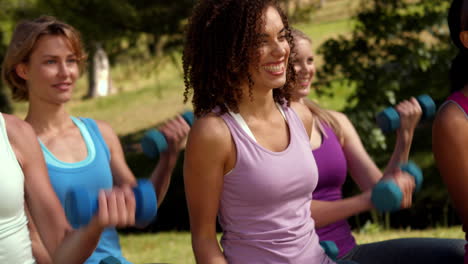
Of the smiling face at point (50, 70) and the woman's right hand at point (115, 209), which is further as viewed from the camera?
the smiling face at point (50, 70)

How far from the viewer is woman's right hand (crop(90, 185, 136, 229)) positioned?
5.46 ft

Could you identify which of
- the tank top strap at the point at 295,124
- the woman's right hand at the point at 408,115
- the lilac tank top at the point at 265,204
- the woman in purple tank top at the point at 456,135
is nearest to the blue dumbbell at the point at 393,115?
the woman's right hand at the point at 408,115

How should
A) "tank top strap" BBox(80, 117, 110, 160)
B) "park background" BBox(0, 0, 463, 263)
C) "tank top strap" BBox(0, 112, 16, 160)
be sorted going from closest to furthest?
"tank top strap" BBox(0, 112, 16, 160), "tank top strap" BBox(80, 117, 110, 160), "park background" BBox(0, 0, 463, 263)

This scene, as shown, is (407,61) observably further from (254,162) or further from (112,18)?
(254,162)

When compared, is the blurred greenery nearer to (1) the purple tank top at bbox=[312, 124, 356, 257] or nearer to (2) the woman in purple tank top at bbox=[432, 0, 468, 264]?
(1) the purple tank top at bbox=[312, 124, 356, 257]

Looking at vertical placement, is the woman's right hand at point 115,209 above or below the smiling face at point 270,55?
below

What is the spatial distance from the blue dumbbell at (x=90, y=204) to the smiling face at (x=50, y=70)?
141 cm

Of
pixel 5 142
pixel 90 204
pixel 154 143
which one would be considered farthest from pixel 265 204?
pixel 5 142

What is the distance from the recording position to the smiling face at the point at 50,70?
2988mm

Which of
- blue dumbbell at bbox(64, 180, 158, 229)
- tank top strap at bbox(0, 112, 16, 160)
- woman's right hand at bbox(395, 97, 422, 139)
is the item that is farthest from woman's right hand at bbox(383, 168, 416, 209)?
tank top strap at bbox(0, 112, 16, 160)

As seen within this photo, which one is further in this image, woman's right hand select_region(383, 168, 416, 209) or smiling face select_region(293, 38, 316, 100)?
smiling face select_region(293, 38, 316, 100)

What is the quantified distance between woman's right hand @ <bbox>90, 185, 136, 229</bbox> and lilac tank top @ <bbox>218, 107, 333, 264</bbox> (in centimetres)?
63

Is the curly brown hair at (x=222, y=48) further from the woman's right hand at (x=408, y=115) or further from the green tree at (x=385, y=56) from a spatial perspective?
the green tree at (x=385, y=56)

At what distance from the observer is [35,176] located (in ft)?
7.32
